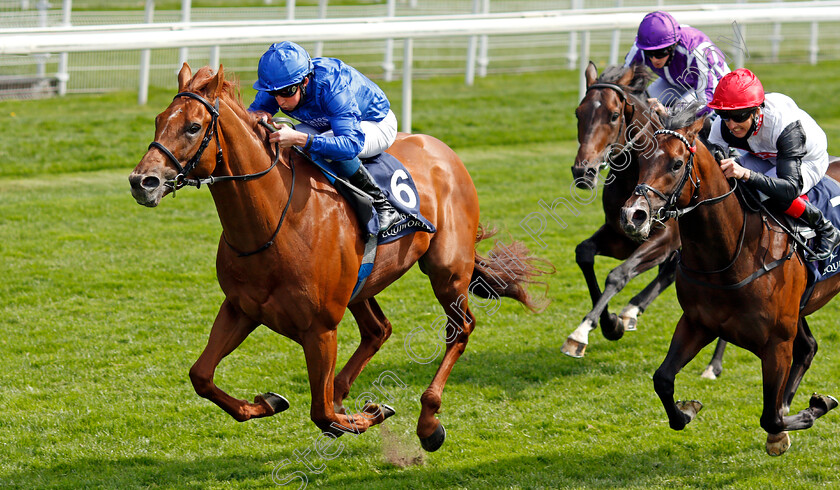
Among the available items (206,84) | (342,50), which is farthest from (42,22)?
(206,84)

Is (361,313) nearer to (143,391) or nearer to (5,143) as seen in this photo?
(143,391)

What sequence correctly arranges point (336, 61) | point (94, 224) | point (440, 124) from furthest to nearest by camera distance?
point (440, 124)
point (94, 224)
point (336, 61)

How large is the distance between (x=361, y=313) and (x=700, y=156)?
1847 millimetres

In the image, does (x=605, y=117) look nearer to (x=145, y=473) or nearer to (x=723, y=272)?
(x=723, y=272)

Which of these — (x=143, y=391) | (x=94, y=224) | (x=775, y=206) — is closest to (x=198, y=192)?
(x=94, y=224)

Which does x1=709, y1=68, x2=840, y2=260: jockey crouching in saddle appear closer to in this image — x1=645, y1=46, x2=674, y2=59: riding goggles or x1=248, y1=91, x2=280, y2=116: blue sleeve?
x1=645, y1=46, x2=674, y2=59: riding goggles

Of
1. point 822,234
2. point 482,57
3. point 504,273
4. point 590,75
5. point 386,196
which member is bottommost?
point 504,273

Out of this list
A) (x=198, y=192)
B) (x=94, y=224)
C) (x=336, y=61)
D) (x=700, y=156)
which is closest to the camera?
(x=700, y=156)

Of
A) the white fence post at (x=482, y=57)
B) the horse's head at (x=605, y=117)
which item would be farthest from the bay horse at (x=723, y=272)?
the white fence post at (x=482, y=57)

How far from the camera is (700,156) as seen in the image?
4031mm

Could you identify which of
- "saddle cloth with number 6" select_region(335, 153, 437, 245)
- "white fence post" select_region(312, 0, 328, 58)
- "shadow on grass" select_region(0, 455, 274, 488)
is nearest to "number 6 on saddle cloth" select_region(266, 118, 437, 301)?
"saddle cloth with number 6" select_region(335, 153, 437, 245)

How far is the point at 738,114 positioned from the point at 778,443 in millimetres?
1542

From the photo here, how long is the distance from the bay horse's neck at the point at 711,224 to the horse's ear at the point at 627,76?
65.7 inches

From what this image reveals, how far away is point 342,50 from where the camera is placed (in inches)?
527
